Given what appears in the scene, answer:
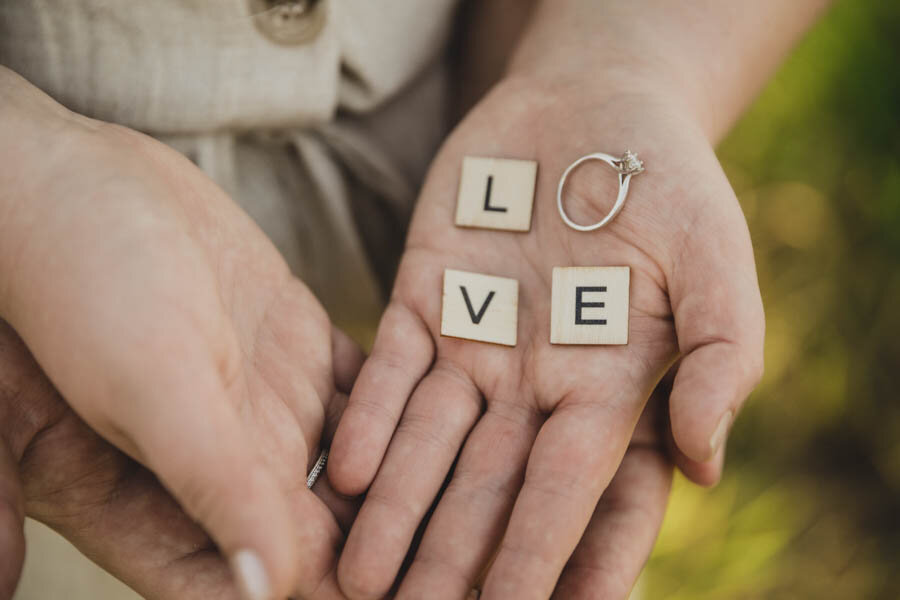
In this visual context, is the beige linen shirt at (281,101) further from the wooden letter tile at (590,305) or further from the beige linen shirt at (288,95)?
the wooden letter tile at (590,305)

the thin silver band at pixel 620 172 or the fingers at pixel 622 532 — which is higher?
the thin silver band at pixel 620 172

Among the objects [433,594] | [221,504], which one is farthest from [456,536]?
[221,504]

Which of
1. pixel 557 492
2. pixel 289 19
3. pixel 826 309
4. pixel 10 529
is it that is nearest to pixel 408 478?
pixel 557 492

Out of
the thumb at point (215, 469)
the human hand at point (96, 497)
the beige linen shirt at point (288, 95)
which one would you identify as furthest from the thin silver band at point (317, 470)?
the beige linen shirt at point (288, 95)

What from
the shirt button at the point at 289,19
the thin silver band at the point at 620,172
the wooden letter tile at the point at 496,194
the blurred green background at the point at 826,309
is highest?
the shirt button at the point at 289,19

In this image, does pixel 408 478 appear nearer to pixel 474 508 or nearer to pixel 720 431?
pixel 474 508

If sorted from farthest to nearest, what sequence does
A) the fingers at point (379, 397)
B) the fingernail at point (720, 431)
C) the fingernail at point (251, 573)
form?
the fingers at point (379, 397), the fingernail at point (720, 431), the fingernail at point (251, 573)
